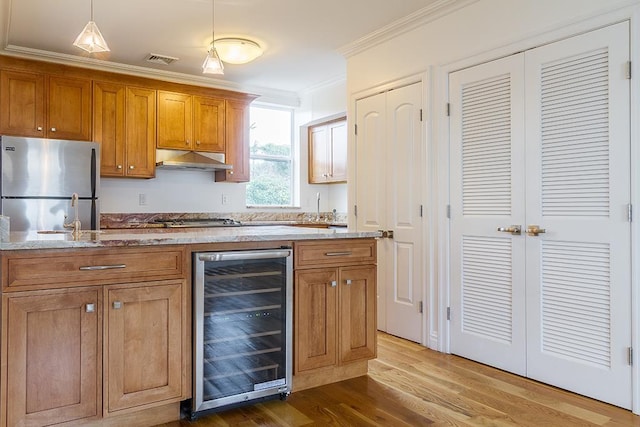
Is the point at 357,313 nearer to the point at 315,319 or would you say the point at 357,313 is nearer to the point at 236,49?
the point at 315,319

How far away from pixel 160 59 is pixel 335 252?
3.18 metres

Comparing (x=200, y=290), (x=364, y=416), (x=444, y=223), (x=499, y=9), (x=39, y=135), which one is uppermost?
(x=499, y=9)

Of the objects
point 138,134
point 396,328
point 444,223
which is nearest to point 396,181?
point 444,223

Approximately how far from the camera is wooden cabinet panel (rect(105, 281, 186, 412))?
1978 millimetres

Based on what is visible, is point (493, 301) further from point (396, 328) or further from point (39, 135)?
point (39, 135)

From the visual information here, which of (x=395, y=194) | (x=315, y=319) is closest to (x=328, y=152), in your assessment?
(x=395, y=194)

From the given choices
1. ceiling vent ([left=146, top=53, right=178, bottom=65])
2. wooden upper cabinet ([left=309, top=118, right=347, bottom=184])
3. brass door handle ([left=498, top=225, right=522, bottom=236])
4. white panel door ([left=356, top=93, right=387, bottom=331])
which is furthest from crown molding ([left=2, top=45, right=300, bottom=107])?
brass door handle ([left=498, top=225, right=522, bottom=236])

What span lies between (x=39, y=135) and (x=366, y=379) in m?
3.61

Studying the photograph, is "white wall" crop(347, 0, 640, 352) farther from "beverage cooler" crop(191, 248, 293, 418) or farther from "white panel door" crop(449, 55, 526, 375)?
"beverage cooler" crop(191, 248, 293, 418)

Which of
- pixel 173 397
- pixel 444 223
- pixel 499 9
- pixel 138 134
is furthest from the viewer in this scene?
pixel 138 134

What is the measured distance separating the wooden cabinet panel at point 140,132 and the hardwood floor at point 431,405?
10.1 ft

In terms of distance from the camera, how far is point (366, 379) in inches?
108

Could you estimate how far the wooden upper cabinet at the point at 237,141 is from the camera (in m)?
5.17

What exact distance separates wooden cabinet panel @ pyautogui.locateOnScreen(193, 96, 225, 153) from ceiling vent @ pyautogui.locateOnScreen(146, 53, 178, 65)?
0.45m
